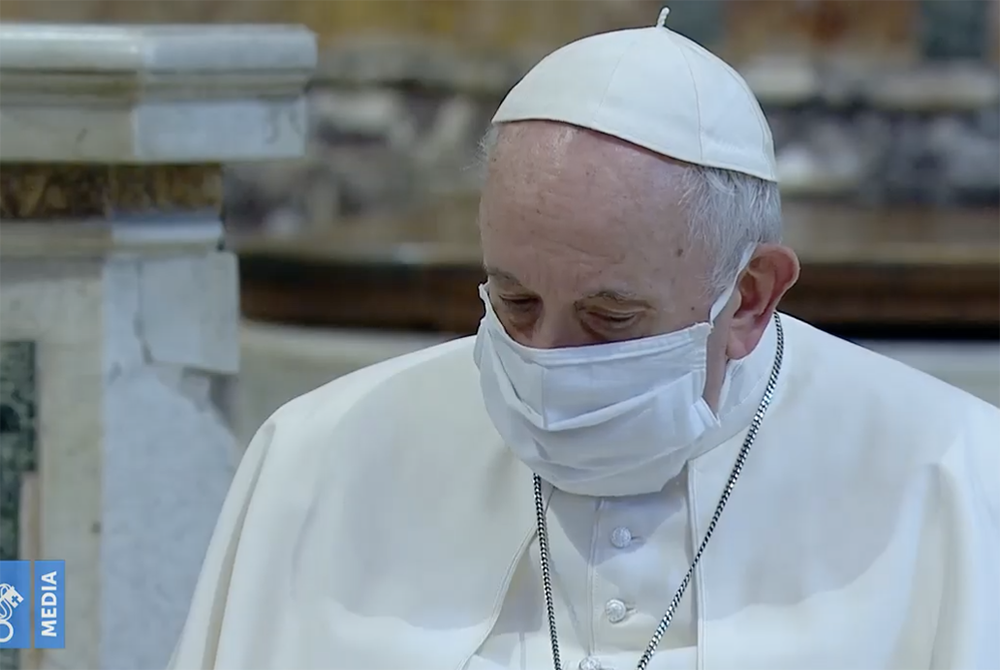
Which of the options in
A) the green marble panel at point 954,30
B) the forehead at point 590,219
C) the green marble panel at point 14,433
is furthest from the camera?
the green marble panel at point 954,30

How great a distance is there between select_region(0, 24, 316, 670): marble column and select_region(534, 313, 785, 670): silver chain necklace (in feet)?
2.95

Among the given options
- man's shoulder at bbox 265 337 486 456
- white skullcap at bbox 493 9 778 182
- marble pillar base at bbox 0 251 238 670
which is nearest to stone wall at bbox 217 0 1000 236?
marble pillar base at bbox 0 251 238 670

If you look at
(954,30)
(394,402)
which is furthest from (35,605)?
(954,30)

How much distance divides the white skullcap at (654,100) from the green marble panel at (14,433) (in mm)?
1178

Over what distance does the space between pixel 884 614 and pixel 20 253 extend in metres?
1.59

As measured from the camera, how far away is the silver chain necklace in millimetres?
2229

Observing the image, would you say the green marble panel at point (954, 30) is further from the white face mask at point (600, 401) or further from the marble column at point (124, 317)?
the white face mask at point (600, 401)

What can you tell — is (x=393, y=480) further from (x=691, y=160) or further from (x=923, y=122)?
(x=923, y=122)

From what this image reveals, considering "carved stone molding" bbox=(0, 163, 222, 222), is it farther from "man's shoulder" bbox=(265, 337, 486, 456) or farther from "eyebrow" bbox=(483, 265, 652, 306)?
"eyebrow" bbox=(483, 265, 652, 306)

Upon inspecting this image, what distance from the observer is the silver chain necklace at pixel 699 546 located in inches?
87.7

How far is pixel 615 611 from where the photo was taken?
7.35 ft

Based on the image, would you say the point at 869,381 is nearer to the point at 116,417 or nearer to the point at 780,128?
the point at 116,417

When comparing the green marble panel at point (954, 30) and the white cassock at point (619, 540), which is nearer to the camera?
the white cassock at point (619, 540)

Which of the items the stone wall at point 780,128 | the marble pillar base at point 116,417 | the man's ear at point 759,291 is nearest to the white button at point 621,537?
the man's ear at point 759,291
